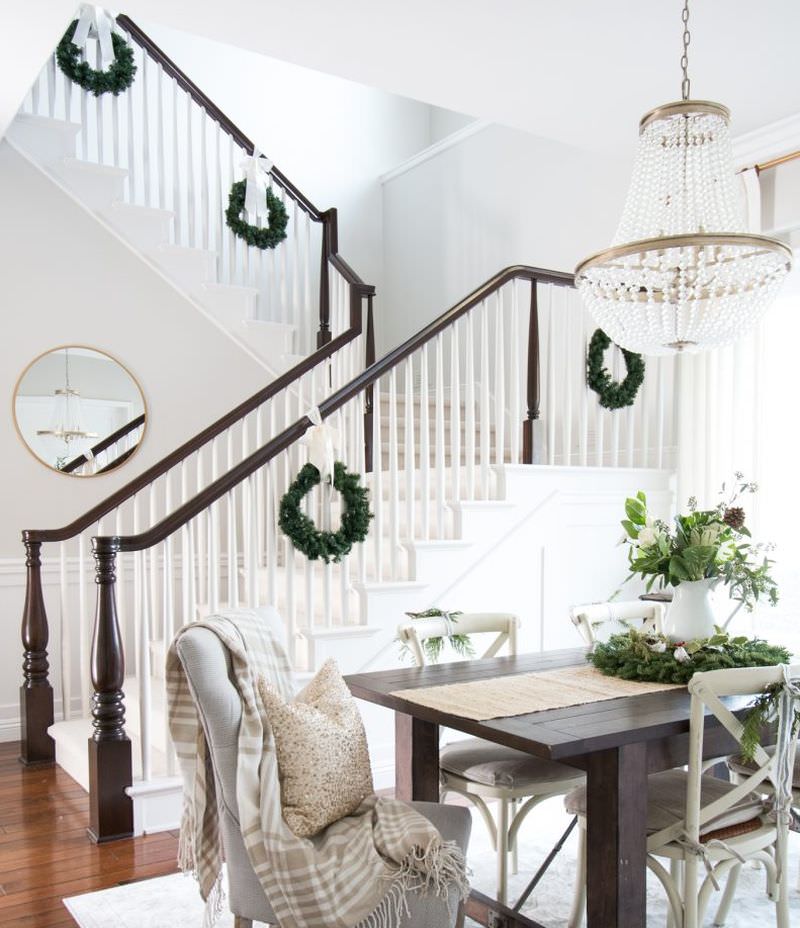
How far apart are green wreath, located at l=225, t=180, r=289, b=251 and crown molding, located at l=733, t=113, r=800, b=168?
9.58 feet

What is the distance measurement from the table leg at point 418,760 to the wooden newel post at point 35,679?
8.18 ft

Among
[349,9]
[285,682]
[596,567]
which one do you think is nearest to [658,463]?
[596,567]

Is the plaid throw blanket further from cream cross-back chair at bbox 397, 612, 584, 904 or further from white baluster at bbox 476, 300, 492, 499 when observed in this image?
white baluster at bbox 476, 300, 492, 499

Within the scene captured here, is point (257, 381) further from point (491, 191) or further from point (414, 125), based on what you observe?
point (414, 125)

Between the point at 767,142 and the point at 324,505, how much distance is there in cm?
285

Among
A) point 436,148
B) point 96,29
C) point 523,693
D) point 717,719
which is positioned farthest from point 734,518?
point 436,148

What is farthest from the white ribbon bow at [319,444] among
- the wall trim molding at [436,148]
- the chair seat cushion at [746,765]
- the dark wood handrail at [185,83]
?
the wall trim molding at [436,148]

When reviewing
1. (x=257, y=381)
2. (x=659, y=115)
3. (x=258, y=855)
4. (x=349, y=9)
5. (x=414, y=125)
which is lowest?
(x=258, y=855)

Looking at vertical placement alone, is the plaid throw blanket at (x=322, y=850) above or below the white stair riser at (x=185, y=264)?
below

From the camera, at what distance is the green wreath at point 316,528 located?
3855 millimetres

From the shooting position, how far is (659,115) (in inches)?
113

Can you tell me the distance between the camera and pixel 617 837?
7.10ft

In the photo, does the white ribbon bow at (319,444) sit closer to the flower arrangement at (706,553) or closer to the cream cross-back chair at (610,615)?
the cream cross-back chair at (610,615)

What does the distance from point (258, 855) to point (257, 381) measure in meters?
4.30
